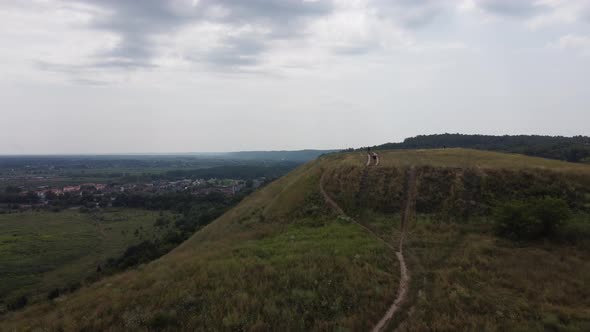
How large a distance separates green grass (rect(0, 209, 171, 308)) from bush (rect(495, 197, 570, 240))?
4050cm

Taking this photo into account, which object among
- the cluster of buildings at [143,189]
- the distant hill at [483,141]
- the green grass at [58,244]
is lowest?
the green grass at [58,244]

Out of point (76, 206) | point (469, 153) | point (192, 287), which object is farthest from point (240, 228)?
point (76, 206)

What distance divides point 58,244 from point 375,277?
75.8 m

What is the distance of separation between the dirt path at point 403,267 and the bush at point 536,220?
5.86 m

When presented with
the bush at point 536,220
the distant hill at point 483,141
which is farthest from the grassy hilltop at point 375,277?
the distant hill at point 483,141

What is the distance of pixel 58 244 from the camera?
64.5m

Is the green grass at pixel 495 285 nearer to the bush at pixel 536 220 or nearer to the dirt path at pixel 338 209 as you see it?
the bush at pixel 536 220

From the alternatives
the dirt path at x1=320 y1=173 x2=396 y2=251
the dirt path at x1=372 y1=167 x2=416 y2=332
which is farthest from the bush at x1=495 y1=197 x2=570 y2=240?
the dirt path at x1=320 y1=173 x2=396 y2=251

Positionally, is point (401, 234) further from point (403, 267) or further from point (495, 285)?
point (495, 285)

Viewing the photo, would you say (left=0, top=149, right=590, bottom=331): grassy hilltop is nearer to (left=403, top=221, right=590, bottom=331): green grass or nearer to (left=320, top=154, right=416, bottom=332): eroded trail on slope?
(left=403, top=221, right=590, bottom=331): green grass

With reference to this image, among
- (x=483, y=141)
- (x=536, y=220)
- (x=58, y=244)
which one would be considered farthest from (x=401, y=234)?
(x=483, y=141)

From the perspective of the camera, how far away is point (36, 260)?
53.7 m

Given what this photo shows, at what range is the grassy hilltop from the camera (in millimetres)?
10148

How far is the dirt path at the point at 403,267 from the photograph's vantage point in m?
→ 10.2
